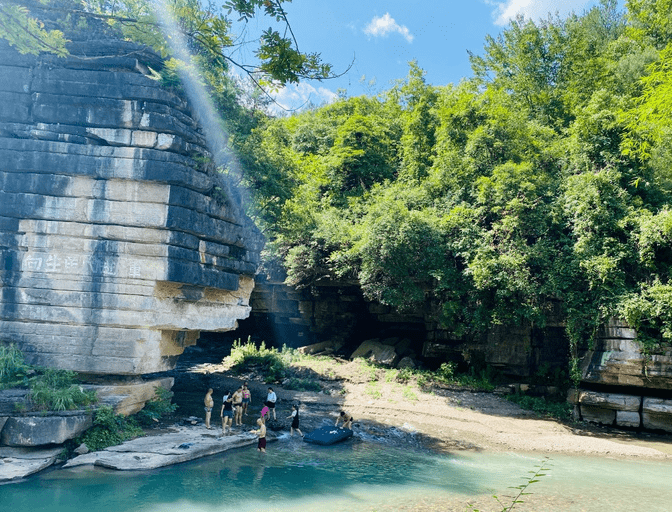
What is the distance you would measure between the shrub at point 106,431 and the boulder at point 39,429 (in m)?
0.40

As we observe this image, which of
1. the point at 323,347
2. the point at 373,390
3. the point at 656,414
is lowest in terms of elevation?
the point at 373,390

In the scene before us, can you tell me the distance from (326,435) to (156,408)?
4.85m

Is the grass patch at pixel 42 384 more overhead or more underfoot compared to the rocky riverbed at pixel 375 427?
more overhead

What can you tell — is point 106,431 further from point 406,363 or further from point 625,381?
point 625,381

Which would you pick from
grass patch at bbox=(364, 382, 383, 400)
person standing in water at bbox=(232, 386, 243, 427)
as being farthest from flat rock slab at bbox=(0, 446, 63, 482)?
grass patch at bbox=(364, 382, 383, 400)

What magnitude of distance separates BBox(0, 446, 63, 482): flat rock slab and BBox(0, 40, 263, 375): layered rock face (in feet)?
6.78

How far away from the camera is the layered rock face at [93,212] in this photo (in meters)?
11.8

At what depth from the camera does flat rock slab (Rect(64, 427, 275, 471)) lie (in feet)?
33.5

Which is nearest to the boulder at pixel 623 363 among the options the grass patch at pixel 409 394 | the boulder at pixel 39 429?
the grass patch at pixel 409 394

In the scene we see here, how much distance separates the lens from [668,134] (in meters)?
14.1

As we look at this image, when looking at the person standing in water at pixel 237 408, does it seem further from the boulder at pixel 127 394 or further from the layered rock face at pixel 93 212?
the layered rock face at pixel 93 212

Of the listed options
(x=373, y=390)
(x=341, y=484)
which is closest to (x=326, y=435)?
(x=341, y=484)

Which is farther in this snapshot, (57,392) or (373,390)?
(373,390)

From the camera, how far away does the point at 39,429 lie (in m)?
10.3
